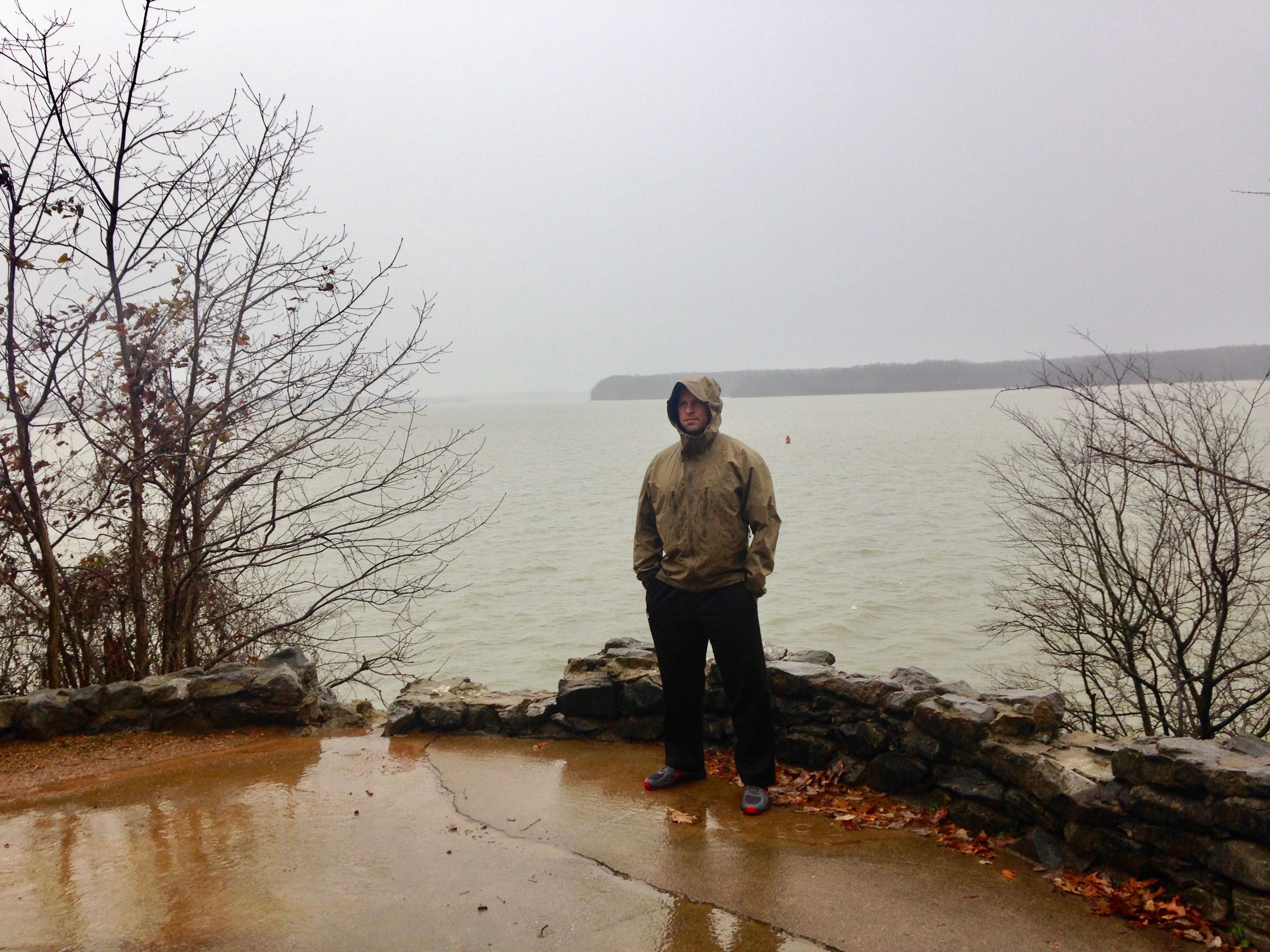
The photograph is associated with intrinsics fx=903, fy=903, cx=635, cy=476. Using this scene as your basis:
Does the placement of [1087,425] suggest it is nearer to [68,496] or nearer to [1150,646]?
[1150,646]

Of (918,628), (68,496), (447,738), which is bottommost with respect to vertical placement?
(918,628)

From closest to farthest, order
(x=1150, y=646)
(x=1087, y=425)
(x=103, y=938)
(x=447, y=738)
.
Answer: (x=103, y=938)
(x=447, y=738)
(x=1150, y=646)
(x=1087, y=425)

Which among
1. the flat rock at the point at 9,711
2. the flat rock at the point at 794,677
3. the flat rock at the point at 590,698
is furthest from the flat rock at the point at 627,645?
the flat rock at the point at 9,711

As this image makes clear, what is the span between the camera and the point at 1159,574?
11.7 meters

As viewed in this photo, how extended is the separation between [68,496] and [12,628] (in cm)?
135

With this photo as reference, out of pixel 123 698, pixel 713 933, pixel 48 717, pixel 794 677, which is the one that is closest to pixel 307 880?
pixel 713 933

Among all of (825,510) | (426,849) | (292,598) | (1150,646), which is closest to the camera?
(426,849)

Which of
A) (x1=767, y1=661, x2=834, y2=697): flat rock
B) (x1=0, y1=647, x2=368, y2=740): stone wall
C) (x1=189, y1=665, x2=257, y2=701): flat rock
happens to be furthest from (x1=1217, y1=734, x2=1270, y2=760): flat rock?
(x1=189, y1=665, x2=257, y2=701): flat rock

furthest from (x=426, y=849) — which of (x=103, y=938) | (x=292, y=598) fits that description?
(x=292, y=598)

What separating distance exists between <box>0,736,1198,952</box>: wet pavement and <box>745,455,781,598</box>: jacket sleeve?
4.14 feet

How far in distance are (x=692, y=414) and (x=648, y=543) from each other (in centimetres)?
79

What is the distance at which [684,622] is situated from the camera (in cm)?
497

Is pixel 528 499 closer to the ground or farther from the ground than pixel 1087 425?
closer to the ground

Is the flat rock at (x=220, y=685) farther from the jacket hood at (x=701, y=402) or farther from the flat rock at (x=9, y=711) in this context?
the jacket hood at (x=701, y=402)
